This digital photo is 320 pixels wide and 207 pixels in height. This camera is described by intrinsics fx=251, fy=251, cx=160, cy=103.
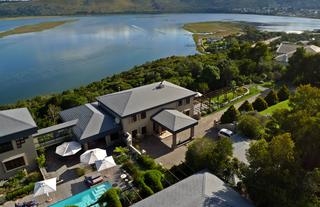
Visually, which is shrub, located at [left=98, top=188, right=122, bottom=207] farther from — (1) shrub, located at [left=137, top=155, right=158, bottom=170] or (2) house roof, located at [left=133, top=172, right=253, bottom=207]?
(1) shrub, located at [left=137, top=155, right=158, bottom=170]

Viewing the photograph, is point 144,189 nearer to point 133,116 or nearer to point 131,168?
point 131,168

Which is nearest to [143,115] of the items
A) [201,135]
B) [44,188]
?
[201,135]

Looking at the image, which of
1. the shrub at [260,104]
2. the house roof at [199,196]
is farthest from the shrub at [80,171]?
A: the shrub at [260,104]

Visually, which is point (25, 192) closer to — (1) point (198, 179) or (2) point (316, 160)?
(1) point (198, 179)

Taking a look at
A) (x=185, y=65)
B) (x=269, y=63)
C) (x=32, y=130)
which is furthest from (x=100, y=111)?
(x=269, y=63)

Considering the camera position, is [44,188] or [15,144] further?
[15,144]

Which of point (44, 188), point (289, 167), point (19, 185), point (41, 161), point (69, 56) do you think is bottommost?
point (69, 56)
